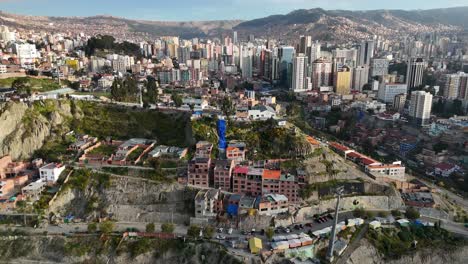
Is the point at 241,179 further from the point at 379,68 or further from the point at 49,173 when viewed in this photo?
the point at 379,68

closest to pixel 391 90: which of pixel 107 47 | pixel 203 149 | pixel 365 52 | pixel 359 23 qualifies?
pixel 365 52

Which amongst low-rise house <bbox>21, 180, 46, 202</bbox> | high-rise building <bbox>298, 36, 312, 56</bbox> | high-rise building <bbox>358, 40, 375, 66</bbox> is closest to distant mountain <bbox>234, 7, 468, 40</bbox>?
high-rise building <bbox>358, 40, 375, 66</bbox>

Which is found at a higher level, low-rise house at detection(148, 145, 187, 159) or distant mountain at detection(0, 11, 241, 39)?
distant mountain at detection(0, 11, 241, 39)

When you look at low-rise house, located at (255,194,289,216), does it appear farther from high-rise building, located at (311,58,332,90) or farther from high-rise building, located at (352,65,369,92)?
high-rise building, located at (352,65,369,92)

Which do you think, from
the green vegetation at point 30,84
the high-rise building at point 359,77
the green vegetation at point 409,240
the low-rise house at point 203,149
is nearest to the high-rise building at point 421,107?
the high-rise building at point 359,77

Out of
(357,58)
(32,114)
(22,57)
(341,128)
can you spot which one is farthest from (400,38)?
(32,114)
